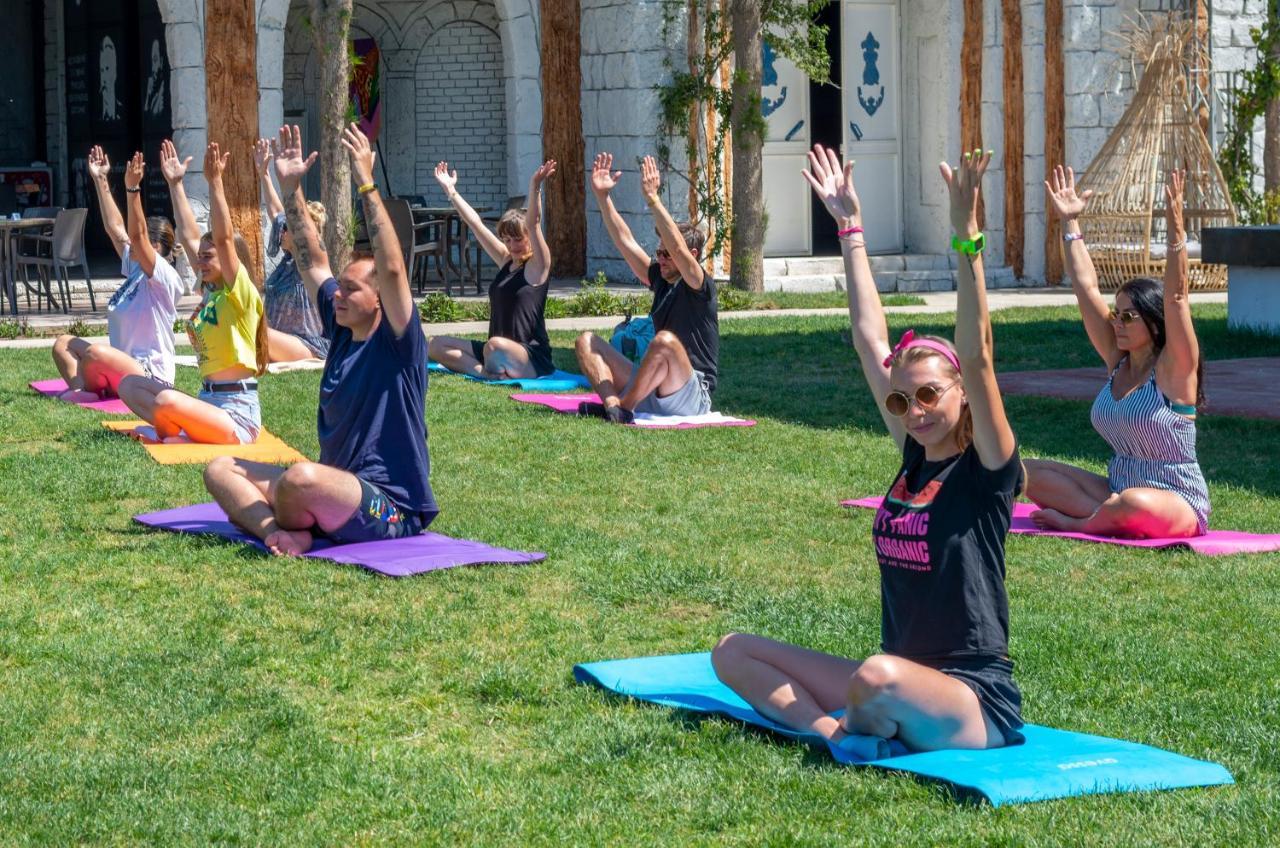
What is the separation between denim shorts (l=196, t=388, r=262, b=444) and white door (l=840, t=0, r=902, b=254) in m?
11.4

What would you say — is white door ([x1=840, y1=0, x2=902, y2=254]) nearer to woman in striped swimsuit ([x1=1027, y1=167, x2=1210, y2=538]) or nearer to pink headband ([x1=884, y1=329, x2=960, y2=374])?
woman in striped swimsuit ([x1=1027, y1=167, x2=1210, y2=538])

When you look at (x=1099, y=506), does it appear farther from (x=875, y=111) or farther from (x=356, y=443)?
(x=875, y=111)

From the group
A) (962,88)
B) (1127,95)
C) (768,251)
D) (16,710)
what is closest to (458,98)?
(768,251)

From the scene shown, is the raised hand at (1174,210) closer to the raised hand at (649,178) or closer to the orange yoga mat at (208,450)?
the raised hand at (649,178)

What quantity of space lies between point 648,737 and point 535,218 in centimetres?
731

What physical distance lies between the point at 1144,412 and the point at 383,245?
2831 mm

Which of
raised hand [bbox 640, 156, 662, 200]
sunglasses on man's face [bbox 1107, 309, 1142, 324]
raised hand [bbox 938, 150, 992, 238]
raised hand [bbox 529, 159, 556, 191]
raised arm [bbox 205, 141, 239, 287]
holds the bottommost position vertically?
sunglasses on man's face [bbox 1107, 309, 1142, 324]

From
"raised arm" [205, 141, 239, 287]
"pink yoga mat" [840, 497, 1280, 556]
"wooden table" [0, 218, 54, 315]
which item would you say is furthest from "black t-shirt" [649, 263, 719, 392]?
"wooden table" [0, 218, 54, 315]

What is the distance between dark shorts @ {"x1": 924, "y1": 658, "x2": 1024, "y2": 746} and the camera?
4.12 meters

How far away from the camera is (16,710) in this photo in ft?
15.4

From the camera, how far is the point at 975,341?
389cm

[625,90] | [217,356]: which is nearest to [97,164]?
[217,356]

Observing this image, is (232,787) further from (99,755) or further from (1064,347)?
(1064,347)

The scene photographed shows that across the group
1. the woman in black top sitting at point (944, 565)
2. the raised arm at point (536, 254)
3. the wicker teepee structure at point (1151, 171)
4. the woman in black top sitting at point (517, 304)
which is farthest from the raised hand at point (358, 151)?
the wicker teepee structure at point (1151, 171)
